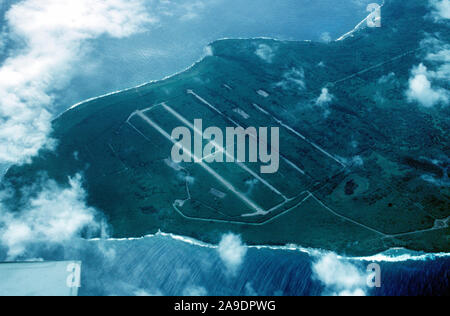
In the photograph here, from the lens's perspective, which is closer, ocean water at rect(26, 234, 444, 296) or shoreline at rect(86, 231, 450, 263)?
ocean water at rect(26, 234, 444, 296)

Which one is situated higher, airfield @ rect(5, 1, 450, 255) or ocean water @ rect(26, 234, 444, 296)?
airfield @ rect(5, 1, 450, 255)

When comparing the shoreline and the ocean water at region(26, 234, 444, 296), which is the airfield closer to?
the shoreline

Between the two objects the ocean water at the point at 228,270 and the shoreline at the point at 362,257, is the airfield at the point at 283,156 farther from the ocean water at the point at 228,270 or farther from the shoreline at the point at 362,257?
the ocean water at the point at 228,270

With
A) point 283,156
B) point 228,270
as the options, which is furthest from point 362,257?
point 283,156

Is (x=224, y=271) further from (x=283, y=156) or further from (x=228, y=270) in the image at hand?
(x=283, y=156)

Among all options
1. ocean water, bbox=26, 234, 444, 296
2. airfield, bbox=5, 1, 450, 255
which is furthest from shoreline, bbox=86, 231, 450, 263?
airfield, bbox=5, 1, 450, 255

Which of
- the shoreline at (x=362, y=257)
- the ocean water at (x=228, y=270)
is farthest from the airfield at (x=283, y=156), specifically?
the ocean water at (x=228, y=270)

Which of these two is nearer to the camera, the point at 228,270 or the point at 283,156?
the point at 228,270

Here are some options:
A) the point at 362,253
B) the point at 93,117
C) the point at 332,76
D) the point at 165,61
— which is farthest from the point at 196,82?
the point at 362,253

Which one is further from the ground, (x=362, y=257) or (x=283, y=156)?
(x=283, y=156)
